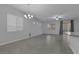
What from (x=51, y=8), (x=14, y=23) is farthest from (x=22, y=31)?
(x=51, y=8)

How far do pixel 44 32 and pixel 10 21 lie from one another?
15478 mm

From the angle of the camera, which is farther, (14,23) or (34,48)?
(14,23)

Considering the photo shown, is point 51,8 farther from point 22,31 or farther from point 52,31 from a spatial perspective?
point 52,31

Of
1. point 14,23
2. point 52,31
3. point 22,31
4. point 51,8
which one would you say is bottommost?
point 52,31

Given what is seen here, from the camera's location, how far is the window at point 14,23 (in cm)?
825

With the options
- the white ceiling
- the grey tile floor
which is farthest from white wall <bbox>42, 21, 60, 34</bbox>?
the grey tile floor

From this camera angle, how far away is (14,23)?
9.20m

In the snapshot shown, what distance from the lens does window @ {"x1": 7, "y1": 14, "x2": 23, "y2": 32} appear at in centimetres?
825

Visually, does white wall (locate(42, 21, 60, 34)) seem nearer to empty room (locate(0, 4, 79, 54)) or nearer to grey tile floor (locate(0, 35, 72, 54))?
empty room (locate(0, 4, 79, 54))

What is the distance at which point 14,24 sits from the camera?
30.2 ft

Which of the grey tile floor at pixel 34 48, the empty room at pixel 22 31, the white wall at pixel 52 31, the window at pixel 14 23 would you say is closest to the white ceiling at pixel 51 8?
the empty room at pixel 22 31
